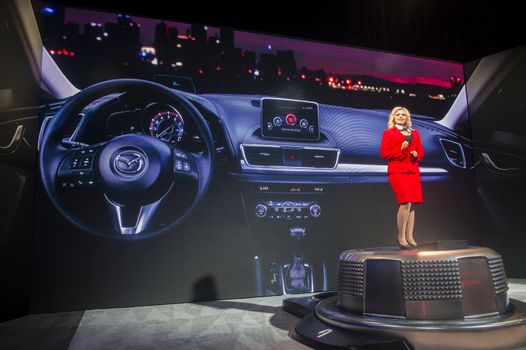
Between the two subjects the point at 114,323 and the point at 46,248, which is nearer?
the point at 114,323

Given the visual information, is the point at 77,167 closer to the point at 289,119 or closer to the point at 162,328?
the point at 162,328

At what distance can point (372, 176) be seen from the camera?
4.36 m

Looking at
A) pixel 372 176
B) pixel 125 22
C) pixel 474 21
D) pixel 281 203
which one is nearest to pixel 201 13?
pixel 125 22

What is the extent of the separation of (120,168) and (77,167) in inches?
16.2

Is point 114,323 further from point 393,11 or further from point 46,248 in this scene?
point 393,11

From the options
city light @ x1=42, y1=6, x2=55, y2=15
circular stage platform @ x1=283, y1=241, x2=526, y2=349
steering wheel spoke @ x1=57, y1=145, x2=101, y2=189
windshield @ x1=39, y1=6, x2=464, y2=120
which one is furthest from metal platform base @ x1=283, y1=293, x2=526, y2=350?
city light @ x1=42, y1=6, x2=55, y2=15

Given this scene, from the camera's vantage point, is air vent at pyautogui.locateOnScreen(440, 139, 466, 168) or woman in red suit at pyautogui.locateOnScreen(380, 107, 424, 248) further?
air vent at pyautogui.locateOnScreen(440, 139, 466, 168)

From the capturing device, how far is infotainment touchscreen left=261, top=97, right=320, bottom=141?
4.04 meters

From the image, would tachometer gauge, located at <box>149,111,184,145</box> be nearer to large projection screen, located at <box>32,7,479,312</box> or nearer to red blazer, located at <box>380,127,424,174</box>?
large projection screen, located at <box>32,7,479,312</box>

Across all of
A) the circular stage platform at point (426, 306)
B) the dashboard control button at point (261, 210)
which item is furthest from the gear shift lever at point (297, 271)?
the circular stage platform at point (426, 306)

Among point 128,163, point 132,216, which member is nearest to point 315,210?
point 132,216

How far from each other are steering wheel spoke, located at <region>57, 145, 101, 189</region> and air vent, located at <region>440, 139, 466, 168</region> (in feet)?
14.3

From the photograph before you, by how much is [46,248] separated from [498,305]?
12.1 feet

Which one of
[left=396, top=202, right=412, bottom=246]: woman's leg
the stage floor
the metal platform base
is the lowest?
the stage floor
